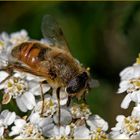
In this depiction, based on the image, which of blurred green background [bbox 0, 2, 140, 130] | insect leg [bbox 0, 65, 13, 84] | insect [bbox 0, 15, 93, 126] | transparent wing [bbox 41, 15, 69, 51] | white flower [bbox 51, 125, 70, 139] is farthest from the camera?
blurred green background [bbox 0, 2, 140, 130]

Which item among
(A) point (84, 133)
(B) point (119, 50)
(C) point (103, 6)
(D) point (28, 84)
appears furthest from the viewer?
(B) point (119, 50)

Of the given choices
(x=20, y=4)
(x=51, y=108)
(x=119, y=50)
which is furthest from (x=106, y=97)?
(x=51, y=108)

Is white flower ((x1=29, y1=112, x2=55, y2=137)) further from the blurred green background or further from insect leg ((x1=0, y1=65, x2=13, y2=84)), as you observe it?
the blurred green background

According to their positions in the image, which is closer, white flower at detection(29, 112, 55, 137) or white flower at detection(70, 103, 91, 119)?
white flower at detection(29, 112, 55, 137)

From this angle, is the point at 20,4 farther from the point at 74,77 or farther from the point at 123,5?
the point at 74,77

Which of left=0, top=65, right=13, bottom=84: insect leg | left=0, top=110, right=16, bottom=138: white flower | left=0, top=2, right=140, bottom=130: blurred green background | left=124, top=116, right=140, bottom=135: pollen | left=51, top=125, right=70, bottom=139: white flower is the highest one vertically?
left=0, top=2, right=140, bottom=130: blurred green background

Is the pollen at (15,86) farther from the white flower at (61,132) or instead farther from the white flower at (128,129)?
the white flower at (128,129)

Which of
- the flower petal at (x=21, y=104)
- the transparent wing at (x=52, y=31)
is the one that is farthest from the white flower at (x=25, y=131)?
the transparent wing at (x=52, y=31)

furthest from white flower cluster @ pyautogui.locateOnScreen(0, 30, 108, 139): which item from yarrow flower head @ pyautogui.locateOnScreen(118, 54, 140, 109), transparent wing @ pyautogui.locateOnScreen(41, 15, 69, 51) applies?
transparent wing @ pyautogui.locateOnScreen(41, 15, 69, 51)
